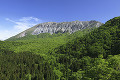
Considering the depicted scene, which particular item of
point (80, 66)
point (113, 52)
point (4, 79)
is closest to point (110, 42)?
point (113, 52)

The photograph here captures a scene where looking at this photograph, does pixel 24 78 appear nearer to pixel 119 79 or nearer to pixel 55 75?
pixel 55 75

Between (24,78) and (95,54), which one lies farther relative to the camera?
(95,54)

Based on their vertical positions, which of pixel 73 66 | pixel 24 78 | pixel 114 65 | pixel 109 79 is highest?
pixel 114 65

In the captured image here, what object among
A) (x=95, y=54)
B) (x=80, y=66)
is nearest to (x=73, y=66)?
(x=80, y=66)

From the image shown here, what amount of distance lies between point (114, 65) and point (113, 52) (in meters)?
40.3

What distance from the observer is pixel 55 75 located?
64.2 metres

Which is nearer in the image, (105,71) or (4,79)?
(105,71)

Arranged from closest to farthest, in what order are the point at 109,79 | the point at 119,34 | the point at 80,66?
the point at 109,79 → the point at 80,66 → the point at 119,34

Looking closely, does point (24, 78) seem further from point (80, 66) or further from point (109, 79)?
point (109, 79)

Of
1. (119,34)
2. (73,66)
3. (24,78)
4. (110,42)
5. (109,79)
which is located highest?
(119,34)

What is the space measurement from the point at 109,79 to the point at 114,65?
10.2 meters

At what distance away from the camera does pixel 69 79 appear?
189 feet

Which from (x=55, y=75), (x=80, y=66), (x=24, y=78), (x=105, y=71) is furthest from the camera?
(x=80, y=66)

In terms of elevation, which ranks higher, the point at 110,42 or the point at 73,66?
the point at 110,42
